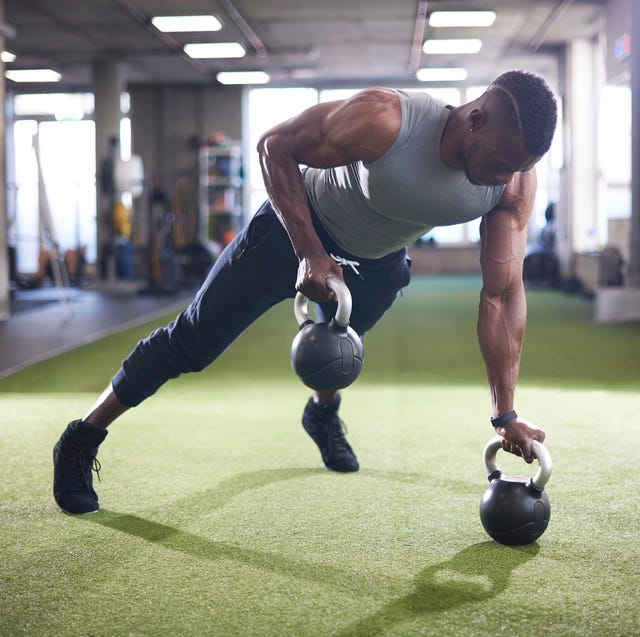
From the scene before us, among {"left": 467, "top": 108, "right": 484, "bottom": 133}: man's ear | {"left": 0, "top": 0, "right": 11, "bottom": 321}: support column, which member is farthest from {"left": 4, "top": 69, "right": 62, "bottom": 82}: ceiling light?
{"left": 467, "top": 108, "right": 484, "bottom": 133}: man's ear

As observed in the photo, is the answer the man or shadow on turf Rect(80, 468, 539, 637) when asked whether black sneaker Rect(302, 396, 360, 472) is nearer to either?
the man

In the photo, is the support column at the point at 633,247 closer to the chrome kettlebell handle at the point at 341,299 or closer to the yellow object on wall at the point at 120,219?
the chrome kettlebell handle at the point at 341,299

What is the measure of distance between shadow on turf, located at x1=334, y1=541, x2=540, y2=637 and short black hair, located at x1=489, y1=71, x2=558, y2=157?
2.71ft

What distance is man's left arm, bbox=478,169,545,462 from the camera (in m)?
1.85

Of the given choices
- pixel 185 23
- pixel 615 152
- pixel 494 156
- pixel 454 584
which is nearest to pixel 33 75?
pixel 185 23

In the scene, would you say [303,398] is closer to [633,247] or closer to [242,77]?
[633,247]

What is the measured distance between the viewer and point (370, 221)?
1931mm

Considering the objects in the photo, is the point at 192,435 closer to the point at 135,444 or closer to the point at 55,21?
the point at 135,444

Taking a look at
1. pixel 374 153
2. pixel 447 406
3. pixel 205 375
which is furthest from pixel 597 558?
pixel 205 375

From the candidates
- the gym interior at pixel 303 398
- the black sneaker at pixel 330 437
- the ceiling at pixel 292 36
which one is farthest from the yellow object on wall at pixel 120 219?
the black sneaker at pixel 330 437

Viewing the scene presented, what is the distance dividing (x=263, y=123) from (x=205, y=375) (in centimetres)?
1044

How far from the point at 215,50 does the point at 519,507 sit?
10.3 metres

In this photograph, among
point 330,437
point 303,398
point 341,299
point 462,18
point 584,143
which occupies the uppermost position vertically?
point 462,18

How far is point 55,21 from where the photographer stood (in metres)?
9.68
